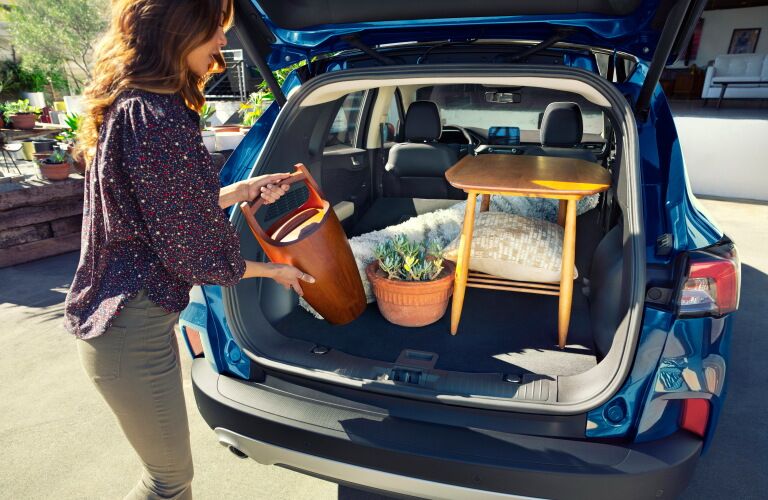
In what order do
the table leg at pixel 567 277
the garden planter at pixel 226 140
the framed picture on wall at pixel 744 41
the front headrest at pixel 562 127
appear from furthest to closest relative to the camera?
the framed picture on wall at pixel 744 41 < the garden planter at pixel 226 140 < the front headrest at pixel 562 127 < the table leg at pixel 567 277

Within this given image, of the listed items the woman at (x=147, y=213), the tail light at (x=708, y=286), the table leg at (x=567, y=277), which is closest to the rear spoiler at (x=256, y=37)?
the woman at (x=147, y=213)

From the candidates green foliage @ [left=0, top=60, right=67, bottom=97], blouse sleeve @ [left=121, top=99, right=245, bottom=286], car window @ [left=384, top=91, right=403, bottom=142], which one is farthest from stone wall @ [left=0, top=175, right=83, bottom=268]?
green foliage @ [left=0, top=60, right=67, bottom=97]

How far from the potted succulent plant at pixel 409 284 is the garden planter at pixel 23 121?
27.7ft

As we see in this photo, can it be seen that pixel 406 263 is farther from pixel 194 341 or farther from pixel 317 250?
pixel 194 341

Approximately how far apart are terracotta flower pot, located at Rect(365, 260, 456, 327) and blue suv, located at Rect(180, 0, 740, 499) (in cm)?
6

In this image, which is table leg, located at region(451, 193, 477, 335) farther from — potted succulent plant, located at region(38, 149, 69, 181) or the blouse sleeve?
potted succulent plant, located at region(38, 149, 69, 181)

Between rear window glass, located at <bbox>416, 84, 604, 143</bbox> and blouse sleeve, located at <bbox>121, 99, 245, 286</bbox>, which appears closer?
blouse sleeve, located at <bbox>121, 99, 245, 286</bbox>

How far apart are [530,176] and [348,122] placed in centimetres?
145

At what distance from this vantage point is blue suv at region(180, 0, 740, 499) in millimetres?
1226

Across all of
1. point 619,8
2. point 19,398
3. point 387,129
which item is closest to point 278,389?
point 619,8

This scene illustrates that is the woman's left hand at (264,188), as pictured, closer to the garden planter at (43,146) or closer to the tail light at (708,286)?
the tail light at (708,286)

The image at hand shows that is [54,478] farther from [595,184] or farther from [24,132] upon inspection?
[24,132]

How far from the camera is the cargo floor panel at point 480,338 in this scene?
1.78 metres

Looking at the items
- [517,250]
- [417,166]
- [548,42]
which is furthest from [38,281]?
[548,42]
